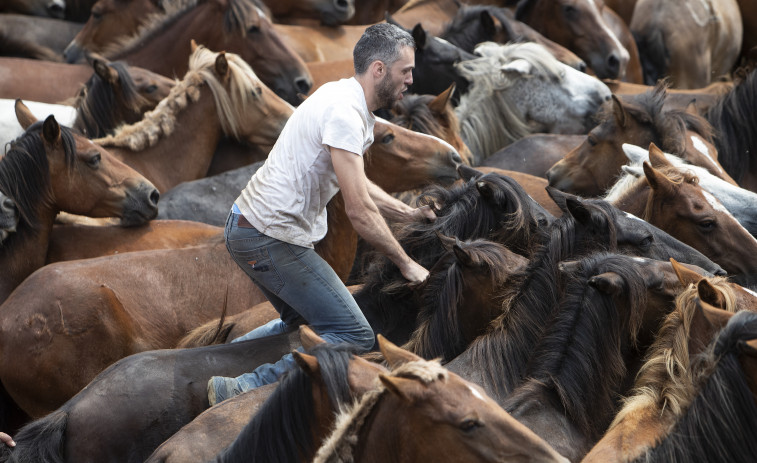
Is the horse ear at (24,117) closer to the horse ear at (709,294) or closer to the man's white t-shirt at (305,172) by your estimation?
the man's white t-shirt at (305,172)

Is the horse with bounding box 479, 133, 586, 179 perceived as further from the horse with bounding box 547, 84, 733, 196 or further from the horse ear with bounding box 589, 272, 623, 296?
the horse ear with bounding box 589, 272, 623, 296

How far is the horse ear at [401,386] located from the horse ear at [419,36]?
5463 mm

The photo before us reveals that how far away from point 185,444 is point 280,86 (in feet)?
16.0

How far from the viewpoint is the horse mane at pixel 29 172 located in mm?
5355

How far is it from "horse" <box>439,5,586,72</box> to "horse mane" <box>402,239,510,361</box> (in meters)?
4.73

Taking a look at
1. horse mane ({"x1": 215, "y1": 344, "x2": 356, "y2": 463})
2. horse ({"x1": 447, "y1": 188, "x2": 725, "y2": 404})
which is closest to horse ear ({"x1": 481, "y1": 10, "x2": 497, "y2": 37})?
horse ({"x1": 447, "y1": 188, "x2": 725, "y2": 404})

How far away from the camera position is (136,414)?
3.74m

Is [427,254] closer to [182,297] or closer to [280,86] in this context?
[182,297]

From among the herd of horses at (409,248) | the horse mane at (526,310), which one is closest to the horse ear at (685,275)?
the herd of horses at (409,248)

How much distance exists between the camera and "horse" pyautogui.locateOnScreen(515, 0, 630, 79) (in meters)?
8.81

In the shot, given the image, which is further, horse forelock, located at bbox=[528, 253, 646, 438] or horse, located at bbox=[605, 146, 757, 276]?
horse, located at bbox=[605, 146, 757, 276]

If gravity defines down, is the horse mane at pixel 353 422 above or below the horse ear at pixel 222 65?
above

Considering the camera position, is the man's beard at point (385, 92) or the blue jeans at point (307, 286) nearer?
the man's beard at point (385, 92)

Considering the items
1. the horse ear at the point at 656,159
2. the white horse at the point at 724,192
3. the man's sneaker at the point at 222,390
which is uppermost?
the man's sneaker at the point at 222,390
